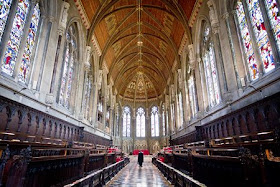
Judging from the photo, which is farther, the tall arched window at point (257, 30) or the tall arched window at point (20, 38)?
the tall arched window at point (20, 38)

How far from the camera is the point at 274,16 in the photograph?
664cm

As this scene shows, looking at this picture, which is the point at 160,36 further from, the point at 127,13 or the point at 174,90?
the point at 174,90

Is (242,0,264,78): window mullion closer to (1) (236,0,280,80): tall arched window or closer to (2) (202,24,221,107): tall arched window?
(1) (236,0,280,80): tall arched window

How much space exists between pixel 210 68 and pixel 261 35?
5212mm

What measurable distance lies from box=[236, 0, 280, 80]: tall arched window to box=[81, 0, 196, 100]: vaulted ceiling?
7.06 metres

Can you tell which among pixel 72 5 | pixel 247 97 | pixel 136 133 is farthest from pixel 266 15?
pixel 136 133

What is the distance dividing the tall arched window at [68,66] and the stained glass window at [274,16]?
12.2m

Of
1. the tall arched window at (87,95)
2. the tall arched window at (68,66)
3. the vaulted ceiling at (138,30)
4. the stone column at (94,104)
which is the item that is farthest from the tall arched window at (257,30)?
the stone column at (94,104)

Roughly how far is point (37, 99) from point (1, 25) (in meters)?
3.68

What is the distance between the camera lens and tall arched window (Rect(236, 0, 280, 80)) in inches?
263

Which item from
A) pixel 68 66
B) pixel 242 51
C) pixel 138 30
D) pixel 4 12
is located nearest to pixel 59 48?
pixel 68 66

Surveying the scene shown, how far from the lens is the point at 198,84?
14.7 m

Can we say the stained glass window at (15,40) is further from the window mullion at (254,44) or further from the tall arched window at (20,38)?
the window mullion at (254,44)

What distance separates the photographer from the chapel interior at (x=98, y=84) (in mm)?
4652
